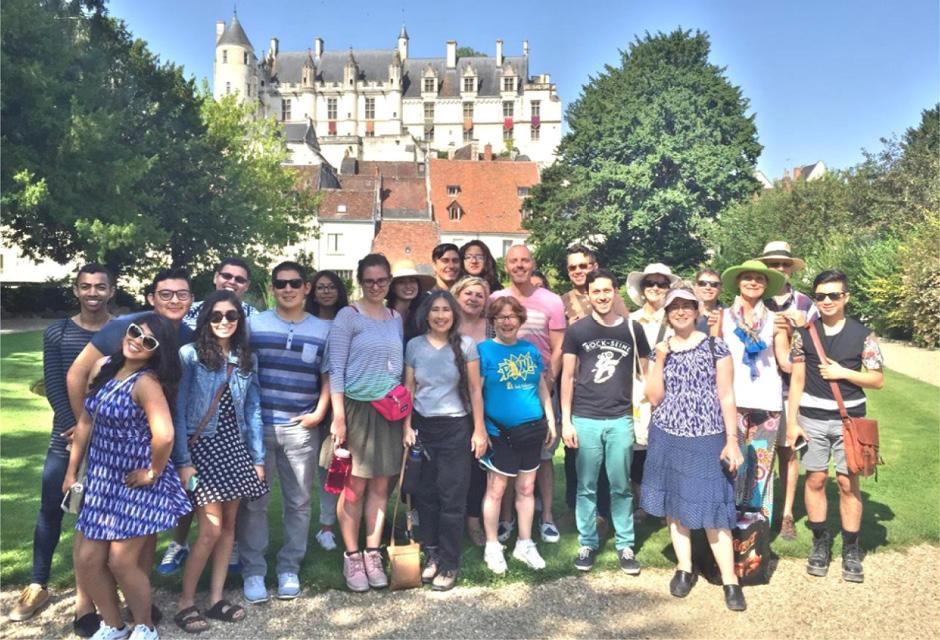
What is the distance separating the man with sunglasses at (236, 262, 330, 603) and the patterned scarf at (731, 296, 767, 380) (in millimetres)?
3152

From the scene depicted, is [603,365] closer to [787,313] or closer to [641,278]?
[641,278]

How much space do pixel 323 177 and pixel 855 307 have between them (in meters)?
46.1

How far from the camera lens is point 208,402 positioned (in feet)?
13.4

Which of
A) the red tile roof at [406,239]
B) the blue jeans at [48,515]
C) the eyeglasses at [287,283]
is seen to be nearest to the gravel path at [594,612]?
the blue jeans at [48,515]

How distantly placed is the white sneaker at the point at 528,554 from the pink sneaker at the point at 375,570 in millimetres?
998

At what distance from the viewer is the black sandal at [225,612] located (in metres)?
4.18

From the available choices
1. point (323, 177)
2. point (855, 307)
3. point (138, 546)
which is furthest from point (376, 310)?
point (323, 177)

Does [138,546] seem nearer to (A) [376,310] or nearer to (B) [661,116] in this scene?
(A) [376,310]

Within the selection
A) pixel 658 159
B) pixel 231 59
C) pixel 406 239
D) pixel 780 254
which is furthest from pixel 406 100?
pixel 780 254

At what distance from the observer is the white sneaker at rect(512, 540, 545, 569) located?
16.1 feet

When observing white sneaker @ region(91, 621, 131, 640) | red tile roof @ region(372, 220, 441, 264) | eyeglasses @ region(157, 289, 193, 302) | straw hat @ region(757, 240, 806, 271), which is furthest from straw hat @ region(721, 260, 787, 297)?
red tile roof @ region(372, 220, 441, 264)

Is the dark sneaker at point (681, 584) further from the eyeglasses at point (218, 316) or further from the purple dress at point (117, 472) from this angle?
the eyeglasses at point (218, 316)

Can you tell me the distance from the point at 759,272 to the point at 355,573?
12.3 feet

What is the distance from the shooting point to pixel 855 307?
22.8 meters
